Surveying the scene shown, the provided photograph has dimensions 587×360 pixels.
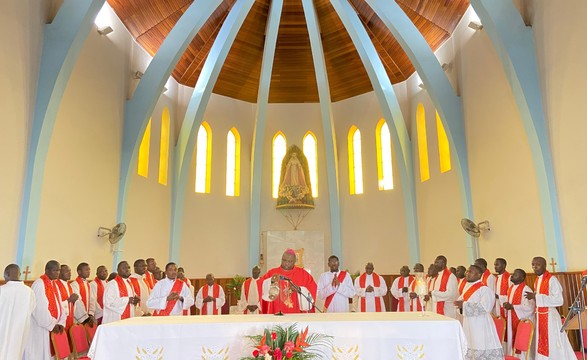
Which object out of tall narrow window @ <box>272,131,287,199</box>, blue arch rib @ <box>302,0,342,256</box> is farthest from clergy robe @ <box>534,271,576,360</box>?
tall narrow window @ <box>272,131,287,199</box>

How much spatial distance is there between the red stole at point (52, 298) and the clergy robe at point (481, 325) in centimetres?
561

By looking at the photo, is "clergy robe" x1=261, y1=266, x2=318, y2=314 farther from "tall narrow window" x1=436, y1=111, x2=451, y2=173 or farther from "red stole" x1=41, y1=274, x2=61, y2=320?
"tall narrow window" x1=436, y1=111, x2=451, y2=173

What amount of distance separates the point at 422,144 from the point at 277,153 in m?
4.90

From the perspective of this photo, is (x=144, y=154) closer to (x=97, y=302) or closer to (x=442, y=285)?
(x=97, y=302)

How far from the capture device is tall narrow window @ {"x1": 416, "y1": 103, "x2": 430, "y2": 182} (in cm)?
1362

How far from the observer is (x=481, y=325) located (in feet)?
20.7

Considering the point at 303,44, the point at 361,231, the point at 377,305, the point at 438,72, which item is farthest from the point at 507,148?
the point at 303,44

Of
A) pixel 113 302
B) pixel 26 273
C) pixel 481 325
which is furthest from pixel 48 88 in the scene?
pixel 481 325

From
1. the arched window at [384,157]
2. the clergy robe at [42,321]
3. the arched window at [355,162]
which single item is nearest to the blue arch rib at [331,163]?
the arched window at [355,162]

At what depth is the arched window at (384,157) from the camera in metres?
14.9

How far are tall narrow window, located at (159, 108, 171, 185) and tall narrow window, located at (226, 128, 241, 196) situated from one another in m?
2.31

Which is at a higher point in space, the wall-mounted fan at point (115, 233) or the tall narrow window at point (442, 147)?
the tall narrow window at point (442, 147)

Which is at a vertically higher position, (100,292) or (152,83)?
(152,83)

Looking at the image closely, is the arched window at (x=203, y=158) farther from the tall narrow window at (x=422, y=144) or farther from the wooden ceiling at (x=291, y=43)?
the tall narrow window at (x=422, y=144)
